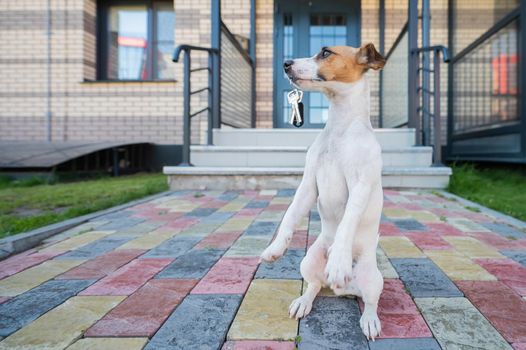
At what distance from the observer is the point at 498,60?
5.82 m

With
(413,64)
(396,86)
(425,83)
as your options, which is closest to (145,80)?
(396,86)

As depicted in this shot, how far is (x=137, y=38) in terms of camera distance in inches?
348

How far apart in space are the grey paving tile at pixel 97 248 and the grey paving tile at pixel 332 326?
141 cm

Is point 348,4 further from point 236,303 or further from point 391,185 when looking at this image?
point 236,303

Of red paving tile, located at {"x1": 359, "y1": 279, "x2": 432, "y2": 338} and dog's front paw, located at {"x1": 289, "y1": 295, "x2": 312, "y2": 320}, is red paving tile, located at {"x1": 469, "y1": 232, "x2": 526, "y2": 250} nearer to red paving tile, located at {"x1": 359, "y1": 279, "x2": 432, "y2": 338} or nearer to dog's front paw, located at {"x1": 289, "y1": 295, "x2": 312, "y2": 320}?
red paving tile, located at {"x1": 359, "y1": 279, "x2": 432, "y2": 338}

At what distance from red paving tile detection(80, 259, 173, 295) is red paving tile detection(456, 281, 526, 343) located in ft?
Result: 4.62

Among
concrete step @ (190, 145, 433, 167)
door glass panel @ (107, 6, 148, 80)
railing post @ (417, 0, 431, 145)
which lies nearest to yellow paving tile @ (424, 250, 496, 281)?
concrete step @ (190, 145, 433, 167)

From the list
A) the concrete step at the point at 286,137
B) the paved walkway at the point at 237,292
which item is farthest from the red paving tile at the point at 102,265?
the concrete step at the point at 286,137

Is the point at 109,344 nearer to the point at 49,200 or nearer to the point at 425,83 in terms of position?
the point at 49,200

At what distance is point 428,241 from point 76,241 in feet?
7.49

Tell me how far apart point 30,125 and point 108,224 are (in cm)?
664

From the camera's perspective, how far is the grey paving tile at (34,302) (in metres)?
1.43

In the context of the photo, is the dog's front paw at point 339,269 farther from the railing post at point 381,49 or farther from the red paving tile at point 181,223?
the railing post at point 381,49

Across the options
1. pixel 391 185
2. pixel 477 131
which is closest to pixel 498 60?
pixel 477 131
